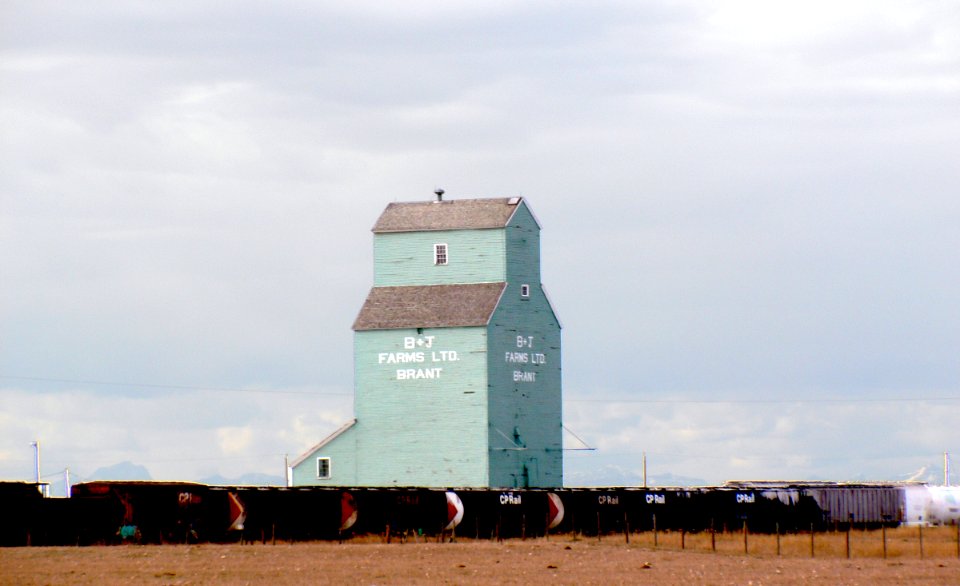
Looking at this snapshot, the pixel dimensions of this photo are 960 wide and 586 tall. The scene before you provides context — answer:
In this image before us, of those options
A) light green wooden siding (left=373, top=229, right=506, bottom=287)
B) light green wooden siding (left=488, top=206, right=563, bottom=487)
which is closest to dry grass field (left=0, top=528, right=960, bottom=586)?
light green wooden siding (left=488, top=206, right=563, bottom=487)

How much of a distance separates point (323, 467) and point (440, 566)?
131 ft

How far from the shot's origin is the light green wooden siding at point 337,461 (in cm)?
8331

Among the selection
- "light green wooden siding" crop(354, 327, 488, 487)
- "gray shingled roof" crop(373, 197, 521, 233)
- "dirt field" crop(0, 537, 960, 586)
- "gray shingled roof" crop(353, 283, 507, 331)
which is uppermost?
"gray shingled roof" crop(373, 197, 521, 233)

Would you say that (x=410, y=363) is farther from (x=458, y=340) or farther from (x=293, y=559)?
(x=293, y=559)

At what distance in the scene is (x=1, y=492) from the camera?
5594 centimetres

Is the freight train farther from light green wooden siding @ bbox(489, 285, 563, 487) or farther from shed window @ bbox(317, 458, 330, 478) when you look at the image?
shed window @ bbox(317, 458, 330, 478)

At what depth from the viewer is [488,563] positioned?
1822 inches

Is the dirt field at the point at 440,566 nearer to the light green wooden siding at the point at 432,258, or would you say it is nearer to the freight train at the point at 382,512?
the freight train at the point at 382,512

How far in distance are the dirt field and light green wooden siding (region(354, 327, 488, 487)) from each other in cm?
2581

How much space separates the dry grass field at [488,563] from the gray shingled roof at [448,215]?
2760 cm

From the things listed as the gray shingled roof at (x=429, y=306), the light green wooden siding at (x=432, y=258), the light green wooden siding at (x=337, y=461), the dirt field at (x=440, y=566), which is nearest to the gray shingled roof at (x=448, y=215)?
the light green wooden siding at (x=432, y=258)

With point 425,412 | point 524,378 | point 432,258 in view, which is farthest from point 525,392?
point 432,258

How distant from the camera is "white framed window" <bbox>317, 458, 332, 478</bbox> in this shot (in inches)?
3297

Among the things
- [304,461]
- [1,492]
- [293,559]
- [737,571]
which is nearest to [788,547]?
[737,571]
